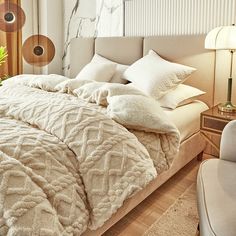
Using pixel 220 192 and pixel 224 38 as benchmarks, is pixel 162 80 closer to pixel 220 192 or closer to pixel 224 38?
pixel 224 38

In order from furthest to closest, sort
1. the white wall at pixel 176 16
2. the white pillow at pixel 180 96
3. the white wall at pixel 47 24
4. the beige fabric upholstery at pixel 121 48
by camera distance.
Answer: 1. the white wall at pixel 47 24
2. the beige fabric upholstery at pixel 121 48
3. the white wall at pixel 176 16
4. the white pillow at pixel 180 96

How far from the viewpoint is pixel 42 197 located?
942 millimetres

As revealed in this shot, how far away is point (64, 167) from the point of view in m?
1.12

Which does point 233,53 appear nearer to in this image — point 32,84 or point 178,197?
point 178,197

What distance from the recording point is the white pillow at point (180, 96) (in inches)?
85.0

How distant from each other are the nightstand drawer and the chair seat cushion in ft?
1.96

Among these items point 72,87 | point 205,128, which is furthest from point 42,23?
point 205,128

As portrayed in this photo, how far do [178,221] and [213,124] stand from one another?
74 centimetres

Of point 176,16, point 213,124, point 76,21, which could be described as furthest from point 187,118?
point 76,21

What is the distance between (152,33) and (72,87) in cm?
124

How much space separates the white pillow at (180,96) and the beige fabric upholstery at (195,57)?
98 mm

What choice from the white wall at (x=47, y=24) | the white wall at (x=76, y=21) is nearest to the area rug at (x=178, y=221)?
the white wall at (x=76, y=21)

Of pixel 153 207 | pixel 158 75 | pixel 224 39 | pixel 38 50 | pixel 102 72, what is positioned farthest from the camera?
pixel 38 50

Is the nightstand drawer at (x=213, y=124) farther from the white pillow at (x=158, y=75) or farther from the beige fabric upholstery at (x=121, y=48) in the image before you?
the beige fabric upholstery at (x=121, y=48)
